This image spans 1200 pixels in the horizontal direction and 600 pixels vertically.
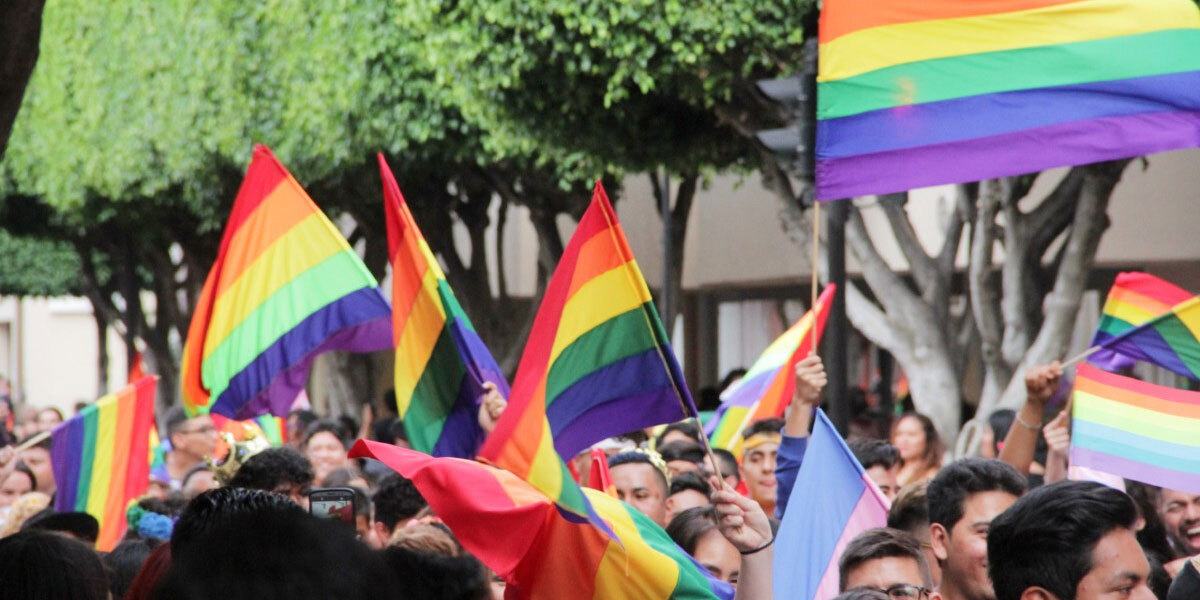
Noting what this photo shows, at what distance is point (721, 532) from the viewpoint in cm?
427

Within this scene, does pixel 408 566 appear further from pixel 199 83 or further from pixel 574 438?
pixel 199 83

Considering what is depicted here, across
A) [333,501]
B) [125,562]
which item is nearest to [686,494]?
[125,562]

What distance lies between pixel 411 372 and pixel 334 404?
57.2 feet

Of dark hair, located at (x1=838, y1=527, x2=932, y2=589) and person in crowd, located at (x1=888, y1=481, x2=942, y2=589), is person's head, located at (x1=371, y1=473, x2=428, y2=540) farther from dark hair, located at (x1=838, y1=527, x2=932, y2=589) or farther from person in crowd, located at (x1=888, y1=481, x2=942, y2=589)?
dark hair, located at (x1=838, y1=527, x2=932, y2=589)

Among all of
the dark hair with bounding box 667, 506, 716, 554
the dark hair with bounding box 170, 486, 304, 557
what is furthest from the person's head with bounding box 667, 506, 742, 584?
the dark hair with bounding box 170, 486, 304, 557

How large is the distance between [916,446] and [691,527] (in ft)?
12.1

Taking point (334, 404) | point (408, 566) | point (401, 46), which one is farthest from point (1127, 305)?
point (334, 404)

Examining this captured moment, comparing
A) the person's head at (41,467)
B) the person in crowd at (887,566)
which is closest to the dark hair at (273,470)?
the person in crowd at (887,566)

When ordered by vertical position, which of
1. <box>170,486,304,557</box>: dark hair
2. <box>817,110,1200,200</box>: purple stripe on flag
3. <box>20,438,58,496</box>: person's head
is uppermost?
<box>817,110,1200,200</box>: purple stripe on flag

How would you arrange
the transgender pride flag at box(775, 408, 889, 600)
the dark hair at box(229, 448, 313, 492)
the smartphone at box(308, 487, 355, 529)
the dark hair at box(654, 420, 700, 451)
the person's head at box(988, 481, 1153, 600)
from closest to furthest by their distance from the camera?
the person's head at box(988, 481, 1153, 600), the smartphone at box(308, 487, 355, 529), the transgender pride flag at box(775, 408, 889, 600), the dark hair at box(229, 448, 313, 492), the dark hair at box(654, 420, 700, 451)

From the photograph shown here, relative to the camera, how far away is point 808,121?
8.26 metres

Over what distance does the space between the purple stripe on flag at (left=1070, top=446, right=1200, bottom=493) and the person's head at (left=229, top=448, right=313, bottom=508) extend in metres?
2.98

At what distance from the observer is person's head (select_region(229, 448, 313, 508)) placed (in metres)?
6.55

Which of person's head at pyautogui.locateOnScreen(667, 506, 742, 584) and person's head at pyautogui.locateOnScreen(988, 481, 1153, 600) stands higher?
person's head at pyautogui.locateOnScreen(988, 481, 1153, 600)
